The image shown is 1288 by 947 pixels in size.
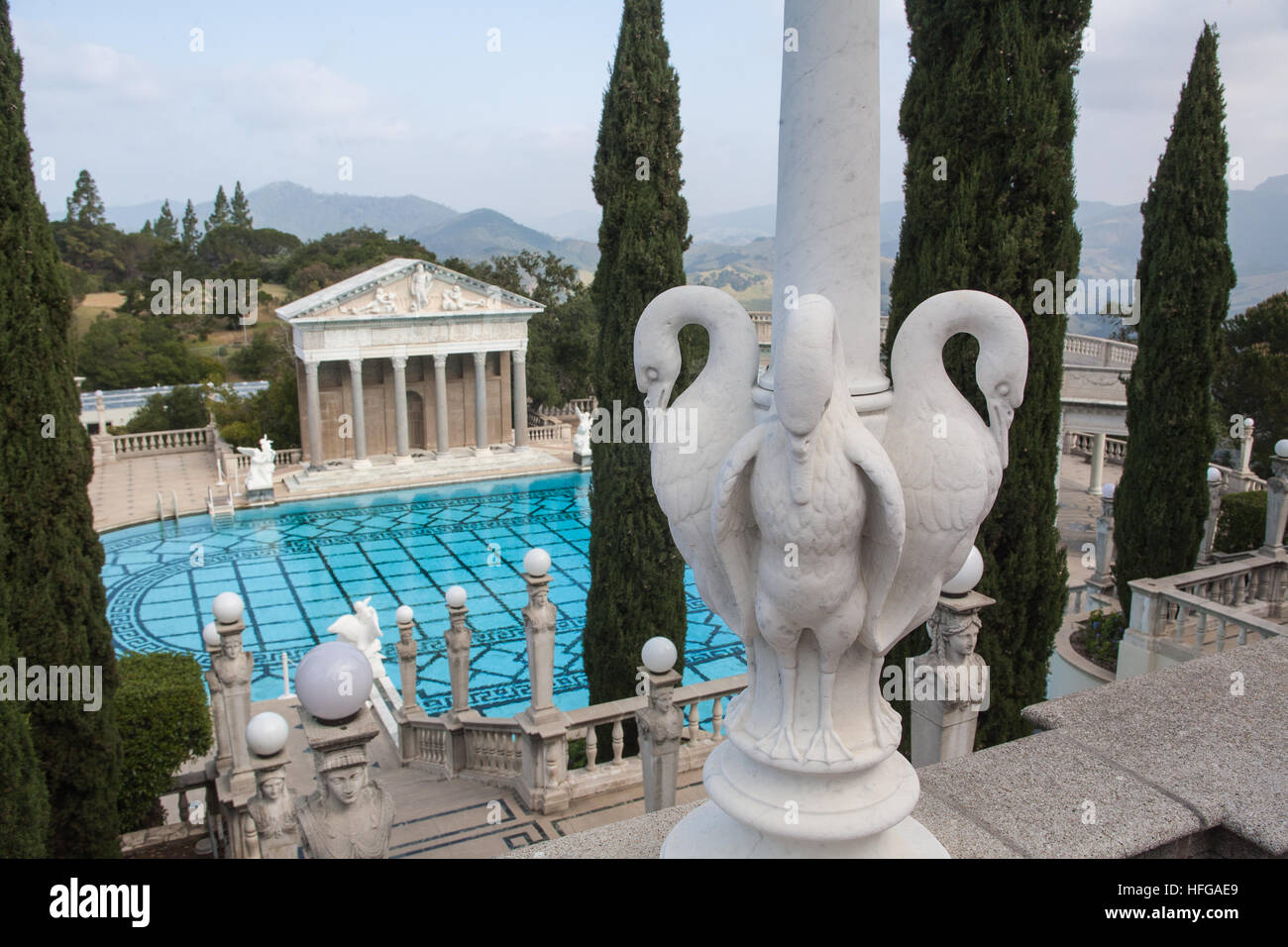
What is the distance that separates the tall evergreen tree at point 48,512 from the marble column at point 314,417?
21.1 meters

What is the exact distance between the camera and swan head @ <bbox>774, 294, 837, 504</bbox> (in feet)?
7.62

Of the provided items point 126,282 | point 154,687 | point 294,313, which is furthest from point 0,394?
point 126,282

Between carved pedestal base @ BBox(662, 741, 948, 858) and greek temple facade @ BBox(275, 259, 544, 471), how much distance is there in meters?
26.7

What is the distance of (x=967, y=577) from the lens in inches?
164

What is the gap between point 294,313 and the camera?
27750 millimetres

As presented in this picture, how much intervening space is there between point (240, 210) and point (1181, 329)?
9003cm

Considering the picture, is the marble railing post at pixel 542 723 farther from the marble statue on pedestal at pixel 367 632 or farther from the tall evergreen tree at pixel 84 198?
the tall evergreen tree at pixel 84 198

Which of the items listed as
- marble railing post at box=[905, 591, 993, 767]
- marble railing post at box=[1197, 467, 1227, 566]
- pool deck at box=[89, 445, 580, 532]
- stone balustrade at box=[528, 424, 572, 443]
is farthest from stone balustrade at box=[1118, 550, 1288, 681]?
stone balustrade at box=[528, 424, 572, 443]

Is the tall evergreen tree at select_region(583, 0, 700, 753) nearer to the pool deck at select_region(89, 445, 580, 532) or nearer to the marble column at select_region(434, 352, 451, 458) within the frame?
the pool deck at select_region(89, 445, 580, 532)

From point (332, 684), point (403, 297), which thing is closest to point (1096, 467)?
point (403, 297)

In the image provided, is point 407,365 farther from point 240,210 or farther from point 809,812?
point 240,210

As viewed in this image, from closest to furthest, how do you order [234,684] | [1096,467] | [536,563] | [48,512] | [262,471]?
[48,512]
[234,684]
[536,563]
[1096,467]
[262,471]

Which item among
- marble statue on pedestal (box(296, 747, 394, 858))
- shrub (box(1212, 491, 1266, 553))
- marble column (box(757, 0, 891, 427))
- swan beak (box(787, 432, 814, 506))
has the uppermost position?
marble column (box(757, 0, 891, 427))

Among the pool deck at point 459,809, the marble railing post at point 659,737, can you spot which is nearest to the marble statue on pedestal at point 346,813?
the pool deck at point 459,809
